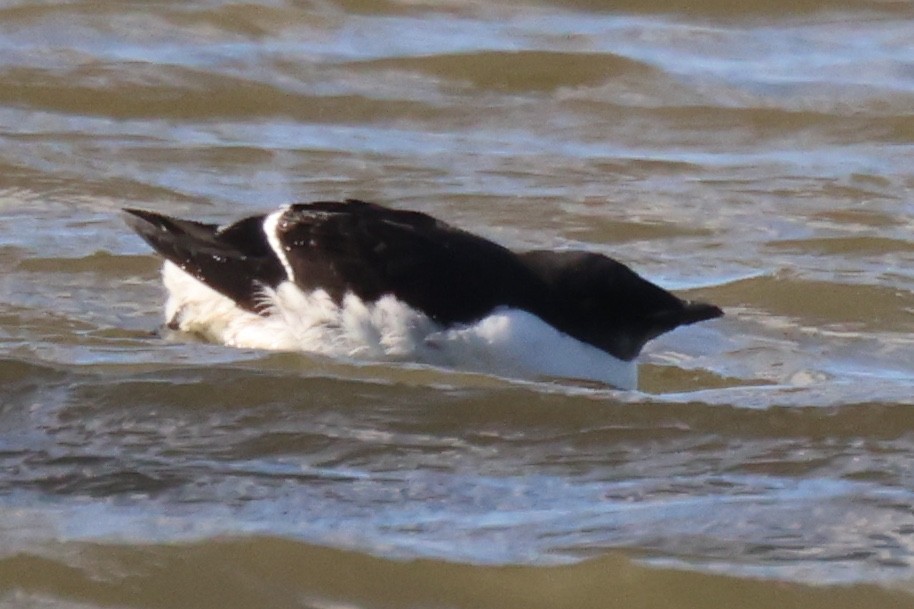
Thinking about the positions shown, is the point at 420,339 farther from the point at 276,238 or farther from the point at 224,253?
the point at 224,253

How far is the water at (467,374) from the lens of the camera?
4.59m

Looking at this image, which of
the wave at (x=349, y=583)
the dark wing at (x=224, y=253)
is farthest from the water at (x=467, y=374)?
the dark wing at (x=224, y=253)

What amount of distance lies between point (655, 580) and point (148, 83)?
22.0ft

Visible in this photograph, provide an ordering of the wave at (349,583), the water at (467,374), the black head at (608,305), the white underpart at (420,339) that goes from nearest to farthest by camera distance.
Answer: the wave at (349,583), the water at (467,374), the white underpart at (420,339), the black head at (608,305)

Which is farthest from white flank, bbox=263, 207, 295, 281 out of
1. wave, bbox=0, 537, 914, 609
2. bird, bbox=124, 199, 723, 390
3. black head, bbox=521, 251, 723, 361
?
wave, bbox=0, 537, 914, 609

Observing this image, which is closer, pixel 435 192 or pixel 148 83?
pixel 435 192

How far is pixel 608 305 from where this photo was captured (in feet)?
21.6

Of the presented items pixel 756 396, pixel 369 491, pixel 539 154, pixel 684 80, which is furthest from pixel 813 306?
pixel 684 80

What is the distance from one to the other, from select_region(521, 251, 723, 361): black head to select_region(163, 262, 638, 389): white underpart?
61 millimetres

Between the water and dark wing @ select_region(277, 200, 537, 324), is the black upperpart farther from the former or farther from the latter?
the water

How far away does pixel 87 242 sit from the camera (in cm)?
802

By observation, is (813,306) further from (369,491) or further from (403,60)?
(403,60)

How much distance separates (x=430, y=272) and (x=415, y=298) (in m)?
0.09

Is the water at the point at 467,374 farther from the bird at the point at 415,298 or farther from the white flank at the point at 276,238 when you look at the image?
the white flank at the point at 276,238
